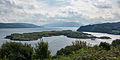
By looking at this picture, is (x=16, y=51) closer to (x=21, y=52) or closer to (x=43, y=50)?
(x=21, y=52)

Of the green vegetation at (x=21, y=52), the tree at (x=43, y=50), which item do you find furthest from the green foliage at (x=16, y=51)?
the tree at (x=43, y=50)

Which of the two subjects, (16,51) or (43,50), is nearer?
(43,50)

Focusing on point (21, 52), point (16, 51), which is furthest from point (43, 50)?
point (16, 51)

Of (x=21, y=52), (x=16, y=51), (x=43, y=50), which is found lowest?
(x=21, y=52)

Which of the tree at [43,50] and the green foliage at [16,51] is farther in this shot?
the green foliage at [16,51]

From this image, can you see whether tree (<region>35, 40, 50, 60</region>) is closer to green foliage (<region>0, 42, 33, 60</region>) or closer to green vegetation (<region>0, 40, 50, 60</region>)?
green vegetation (<region>0, 40, 50, 60</region>)

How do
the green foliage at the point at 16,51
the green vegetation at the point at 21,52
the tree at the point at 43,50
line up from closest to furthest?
the tree at the point at 43,50
the green vegetation at the point at 21,52
the green foliage at the point at 16,51

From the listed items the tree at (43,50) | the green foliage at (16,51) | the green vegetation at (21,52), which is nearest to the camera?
the tree at (43,50)

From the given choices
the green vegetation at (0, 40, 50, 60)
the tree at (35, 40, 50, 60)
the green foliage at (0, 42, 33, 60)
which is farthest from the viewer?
the green foliage at (0, 42, 33, 60)

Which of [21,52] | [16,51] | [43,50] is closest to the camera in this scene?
[43,50]

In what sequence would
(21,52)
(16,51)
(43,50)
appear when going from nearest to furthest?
1. (43,50)
2. (21,52)
3. (16,51)

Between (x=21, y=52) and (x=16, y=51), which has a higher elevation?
(x=16, y=51)

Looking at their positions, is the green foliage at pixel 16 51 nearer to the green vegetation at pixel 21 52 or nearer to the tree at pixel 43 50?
the green vegetation at pixel 21 52

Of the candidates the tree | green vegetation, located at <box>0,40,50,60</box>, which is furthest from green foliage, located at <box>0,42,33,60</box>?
the tree
